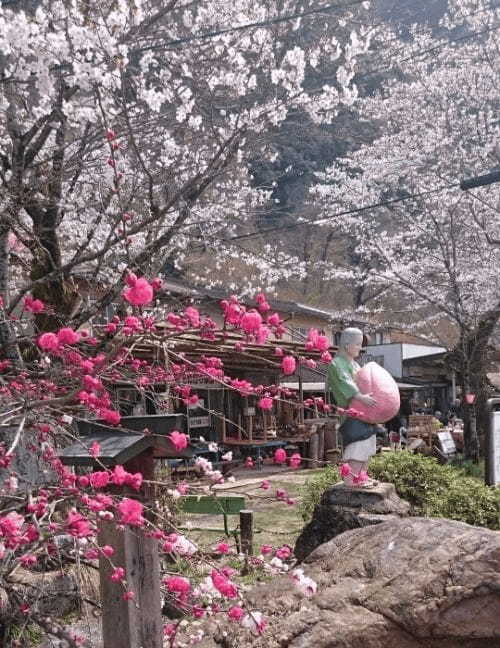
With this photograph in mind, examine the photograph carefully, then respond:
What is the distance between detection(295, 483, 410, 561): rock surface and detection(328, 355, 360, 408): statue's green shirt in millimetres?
1094

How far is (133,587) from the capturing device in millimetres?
4473

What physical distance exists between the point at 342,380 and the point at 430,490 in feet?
7.01

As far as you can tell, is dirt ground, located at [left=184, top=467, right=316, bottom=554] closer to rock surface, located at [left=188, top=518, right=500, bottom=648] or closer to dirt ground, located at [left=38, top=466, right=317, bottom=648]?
dirt ground, located at [left=38, top=466, right=317, bottom=648]

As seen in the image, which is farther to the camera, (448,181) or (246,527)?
(448,181)

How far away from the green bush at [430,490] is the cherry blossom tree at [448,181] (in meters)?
7.68

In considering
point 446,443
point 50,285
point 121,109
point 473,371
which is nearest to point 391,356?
point 446,443

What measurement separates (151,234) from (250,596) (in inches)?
155

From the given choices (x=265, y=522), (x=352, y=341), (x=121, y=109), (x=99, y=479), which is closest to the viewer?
(x=99, y=479)

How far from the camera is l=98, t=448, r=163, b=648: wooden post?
4.41 meters

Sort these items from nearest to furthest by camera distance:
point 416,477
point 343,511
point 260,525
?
1. point 343,511
2. point 416,477
3. point 260,525

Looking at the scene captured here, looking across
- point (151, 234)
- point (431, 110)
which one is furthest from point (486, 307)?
point (151, 234)

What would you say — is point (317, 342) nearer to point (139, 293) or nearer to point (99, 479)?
point (139, 293)

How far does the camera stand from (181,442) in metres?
3.59

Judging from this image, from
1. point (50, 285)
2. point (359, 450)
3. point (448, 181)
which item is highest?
point (448, 181)
